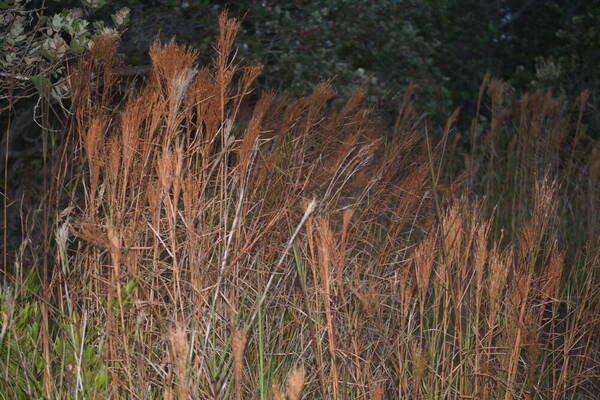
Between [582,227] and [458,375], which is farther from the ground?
[458,375]

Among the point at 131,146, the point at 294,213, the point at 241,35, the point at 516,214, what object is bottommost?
the point at 516,214

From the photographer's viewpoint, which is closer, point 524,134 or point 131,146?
point 131,146

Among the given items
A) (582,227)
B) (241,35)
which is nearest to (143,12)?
(241,35)

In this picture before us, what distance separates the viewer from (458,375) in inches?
112

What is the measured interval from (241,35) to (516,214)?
7.94 ft

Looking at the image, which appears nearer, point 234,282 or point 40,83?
point 234,282

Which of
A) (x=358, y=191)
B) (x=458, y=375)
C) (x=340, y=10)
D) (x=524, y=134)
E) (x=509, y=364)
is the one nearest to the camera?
(x=509, y=364)

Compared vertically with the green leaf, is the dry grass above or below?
below

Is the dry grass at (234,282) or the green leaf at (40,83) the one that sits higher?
the green leaf at (40,83)

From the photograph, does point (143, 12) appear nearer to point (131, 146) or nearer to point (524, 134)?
point (524, 134)

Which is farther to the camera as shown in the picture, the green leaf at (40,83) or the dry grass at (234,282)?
the green leaf at (40,83)

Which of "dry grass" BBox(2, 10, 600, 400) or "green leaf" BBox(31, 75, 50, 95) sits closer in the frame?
"dry grass" BBox(2, 10, 600, 400)

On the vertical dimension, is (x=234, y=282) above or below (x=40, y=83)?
below

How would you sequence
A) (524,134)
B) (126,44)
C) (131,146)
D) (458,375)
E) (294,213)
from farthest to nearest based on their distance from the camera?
(126,44) < (524,134) < (294,213) < (458,375) < (131,146)
